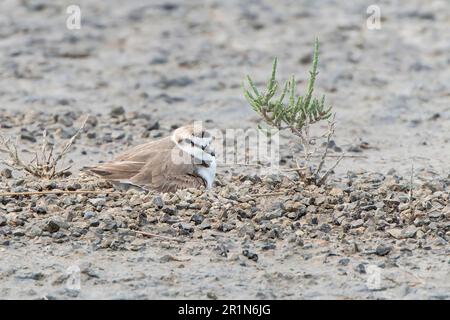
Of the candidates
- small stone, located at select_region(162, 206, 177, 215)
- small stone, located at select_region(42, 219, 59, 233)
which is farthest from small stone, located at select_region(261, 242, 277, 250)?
small stone, located at select_region(42, 219, 59, 233)

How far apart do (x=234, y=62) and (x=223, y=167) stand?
4.17m

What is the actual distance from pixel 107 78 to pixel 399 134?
380 cm

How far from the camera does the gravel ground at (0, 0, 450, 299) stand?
7688 mm

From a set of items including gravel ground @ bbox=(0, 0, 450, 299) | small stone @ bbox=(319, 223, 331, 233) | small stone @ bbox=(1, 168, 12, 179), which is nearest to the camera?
gravel ground @ bbox=(0, 0, 450, 299)

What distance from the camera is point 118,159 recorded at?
31.1ft

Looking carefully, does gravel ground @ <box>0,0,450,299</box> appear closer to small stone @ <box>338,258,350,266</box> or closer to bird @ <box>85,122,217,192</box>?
small stone @ <box>338,258,350,266</box>

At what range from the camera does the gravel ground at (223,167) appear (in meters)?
7.69

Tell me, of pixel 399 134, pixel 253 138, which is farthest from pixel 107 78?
pixel 399 134

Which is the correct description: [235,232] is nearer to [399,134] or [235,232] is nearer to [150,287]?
[150,287]

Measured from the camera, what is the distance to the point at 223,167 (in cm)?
1041

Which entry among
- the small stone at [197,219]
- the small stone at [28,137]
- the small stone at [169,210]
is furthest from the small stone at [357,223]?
the small stone at [28,137]

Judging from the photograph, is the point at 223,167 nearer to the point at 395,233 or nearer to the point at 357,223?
the point at 357,223

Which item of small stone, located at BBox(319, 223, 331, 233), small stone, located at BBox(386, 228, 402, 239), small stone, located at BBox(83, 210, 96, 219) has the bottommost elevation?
small stone, located at BBox(386, 228, 402, 239)

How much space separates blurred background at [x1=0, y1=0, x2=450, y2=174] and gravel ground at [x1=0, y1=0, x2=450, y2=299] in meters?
0.03
